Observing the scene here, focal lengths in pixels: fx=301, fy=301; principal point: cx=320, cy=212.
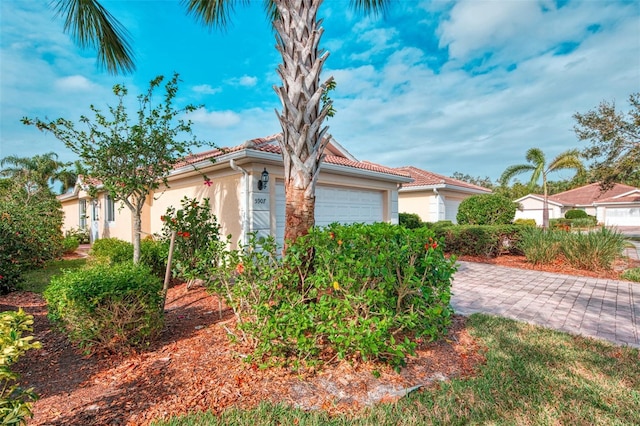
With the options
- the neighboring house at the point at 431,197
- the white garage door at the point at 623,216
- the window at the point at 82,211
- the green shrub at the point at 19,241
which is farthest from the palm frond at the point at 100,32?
the white garage door at the point at 623,216

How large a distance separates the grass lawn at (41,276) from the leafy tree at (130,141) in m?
2.31

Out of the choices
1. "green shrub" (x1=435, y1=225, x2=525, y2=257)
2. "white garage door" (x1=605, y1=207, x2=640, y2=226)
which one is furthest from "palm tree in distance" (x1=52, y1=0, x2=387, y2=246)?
"white garage door" (x1=605, y1=207, x2=640, y2=226)

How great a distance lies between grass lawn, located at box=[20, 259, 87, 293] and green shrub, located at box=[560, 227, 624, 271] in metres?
13.6

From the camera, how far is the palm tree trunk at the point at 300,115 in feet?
12.7

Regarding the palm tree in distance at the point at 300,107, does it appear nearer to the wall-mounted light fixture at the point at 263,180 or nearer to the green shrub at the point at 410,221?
the wall-mounted light fixture at the point at 263,180

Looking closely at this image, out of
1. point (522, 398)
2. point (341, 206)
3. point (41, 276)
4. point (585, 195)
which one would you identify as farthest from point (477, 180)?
point (41, 276)

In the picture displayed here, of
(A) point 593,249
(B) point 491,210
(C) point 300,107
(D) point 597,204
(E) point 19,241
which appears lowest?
(A) point 593,249

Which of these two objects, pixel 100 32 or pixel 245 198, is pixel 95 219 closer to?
pixel 245 198

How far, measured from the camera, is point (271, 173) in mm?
8664

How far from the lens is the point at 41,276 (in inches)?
362

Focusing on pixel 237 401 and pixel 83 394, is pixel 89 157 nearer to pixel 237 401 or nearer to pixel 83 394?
pixel 83 394

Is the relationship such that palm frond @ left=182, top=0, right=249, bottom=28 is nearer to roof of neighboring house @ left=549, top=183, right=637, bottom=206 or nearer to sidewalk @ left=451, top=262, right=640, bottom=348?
sidewalk @ left=451, top=262, right=640, bottom=348

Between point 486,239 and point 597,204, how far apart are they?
3370 centimetres

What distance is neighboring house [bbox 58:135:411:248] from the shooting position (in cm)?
815
